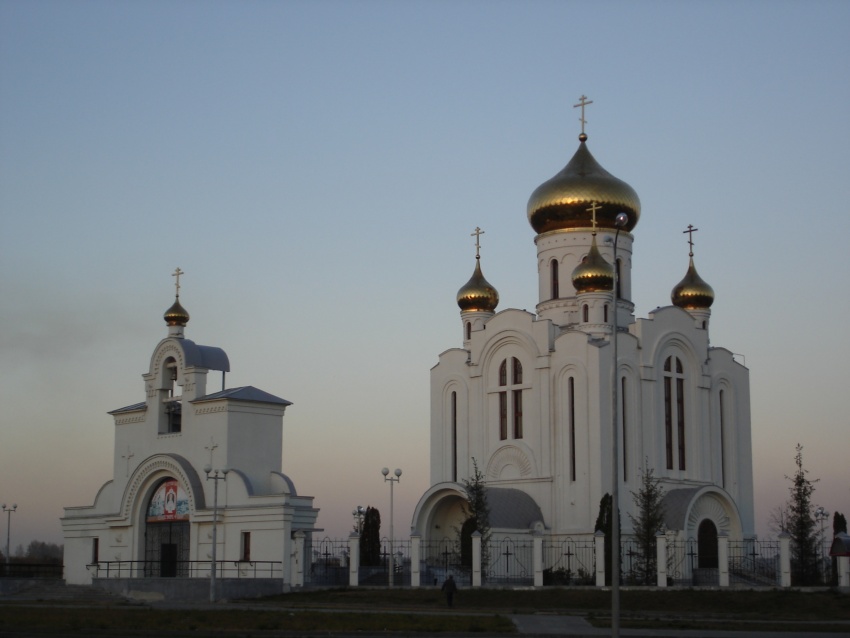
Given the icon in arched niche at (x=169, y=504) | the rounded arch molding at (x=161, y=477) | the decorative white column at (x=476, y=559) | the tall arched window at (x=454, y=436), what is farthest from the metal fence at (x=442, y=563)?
the icon in arched niche at (x=169, y=504)

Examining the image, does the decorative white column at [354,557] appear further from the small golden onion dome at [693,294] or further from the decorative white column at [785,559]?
the small golden onion dome at [693,294]

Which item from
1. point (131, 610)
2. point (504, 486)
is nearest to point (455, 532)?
point (504, 486)

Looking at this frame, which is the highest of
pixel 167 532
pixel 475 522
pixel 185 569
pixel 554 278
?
pixel 554 278

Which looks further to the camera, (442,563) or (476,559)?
(442,563)

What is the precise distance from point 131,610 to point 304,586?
852 cm

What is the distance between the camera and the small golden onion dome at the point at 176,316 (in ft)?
140

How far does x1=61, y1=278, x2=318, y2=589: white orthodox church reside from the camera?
1470 inches

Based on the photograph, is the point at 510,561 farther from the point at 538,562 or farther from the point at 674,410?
the point at 674,410

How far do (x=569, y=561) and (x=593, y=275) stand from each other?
8.84 metres

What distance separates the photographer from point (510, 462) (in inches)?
1585

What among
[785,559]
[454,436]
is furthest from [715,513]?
[454,436]

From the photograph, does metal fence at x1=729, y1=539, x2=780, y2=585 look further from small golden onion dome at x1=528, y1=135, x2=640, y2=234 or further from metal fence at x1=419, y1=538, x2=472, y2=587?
small golden onion dome at x1=528, y1=135, x2=640, y2=234

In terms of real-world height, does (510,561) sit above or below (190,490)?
below

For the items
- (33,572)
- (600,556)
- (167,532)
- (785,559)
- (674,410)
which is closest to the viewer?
(785,559)
